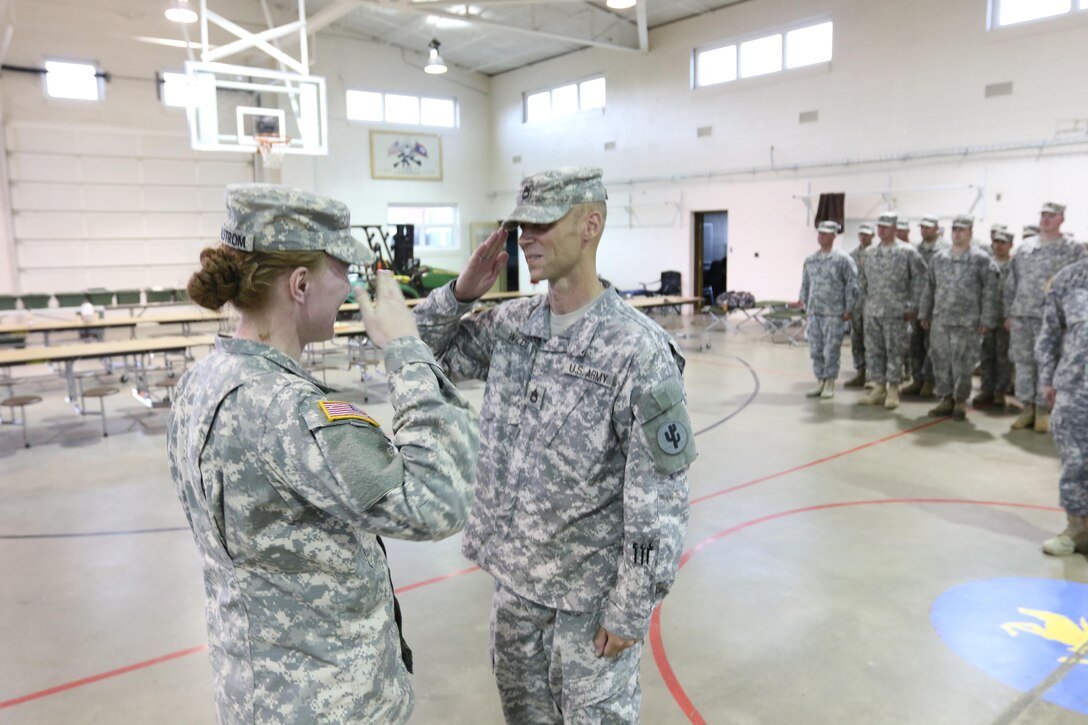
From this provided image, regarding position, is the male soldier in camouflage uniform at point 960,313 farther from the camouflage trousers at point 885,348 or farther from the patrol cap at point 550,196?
the patrol cap at point 550,196

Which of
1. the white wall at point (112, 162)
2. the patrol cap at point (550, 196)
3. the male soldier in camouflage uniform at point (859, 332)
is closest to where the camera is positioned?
the patrol cap at point (550, 196)

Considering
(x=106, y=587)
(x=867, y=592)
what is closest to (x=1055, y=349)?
(x=867, y=592)

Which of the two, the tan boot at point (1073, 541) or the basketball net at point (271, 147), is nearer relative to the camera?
the tan boot at point (1073, 541)

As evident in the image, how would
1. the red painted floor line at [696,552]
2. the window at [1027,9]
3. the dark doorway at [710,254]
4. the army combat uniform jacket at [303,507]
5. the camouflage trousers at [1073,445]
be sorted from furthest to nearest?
the dark doorway at [710,254] → the window at [1027,9] → the camouflage trousers at [1073,445] → the red painted floor line at [696,552] → the army combat uniform jacket at [303,507]

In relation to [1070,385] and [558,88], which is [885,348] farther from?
[558,88]

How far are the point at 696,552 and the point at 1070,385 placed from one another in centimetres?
205

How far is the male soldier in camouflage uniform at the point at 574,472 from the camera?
1.58 metres

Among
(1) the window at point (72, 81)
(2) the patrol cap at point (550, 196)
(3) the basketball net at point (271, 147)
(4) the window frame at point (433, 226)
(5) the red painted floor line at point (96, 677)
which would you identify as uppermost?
(1) the window at point (72, 81)

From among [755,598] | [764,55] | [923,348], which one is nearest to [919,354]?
[923,348]

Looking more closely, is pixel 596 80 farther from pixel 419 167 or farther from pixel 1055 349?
pixel 1055 349

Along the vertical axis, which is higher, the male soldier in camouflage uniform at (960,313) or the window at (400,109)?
the window at (400,109)

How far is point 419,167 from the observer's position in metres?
19.4

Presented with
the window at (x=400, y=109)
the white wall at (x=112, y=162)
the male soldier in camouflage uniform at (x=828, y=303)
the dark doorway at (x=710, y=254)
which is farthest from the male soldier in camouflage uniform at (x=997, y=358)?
the window at (x=400, y=109)

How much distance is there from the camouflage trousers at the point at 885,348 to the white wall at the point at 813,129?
5.12 meters
